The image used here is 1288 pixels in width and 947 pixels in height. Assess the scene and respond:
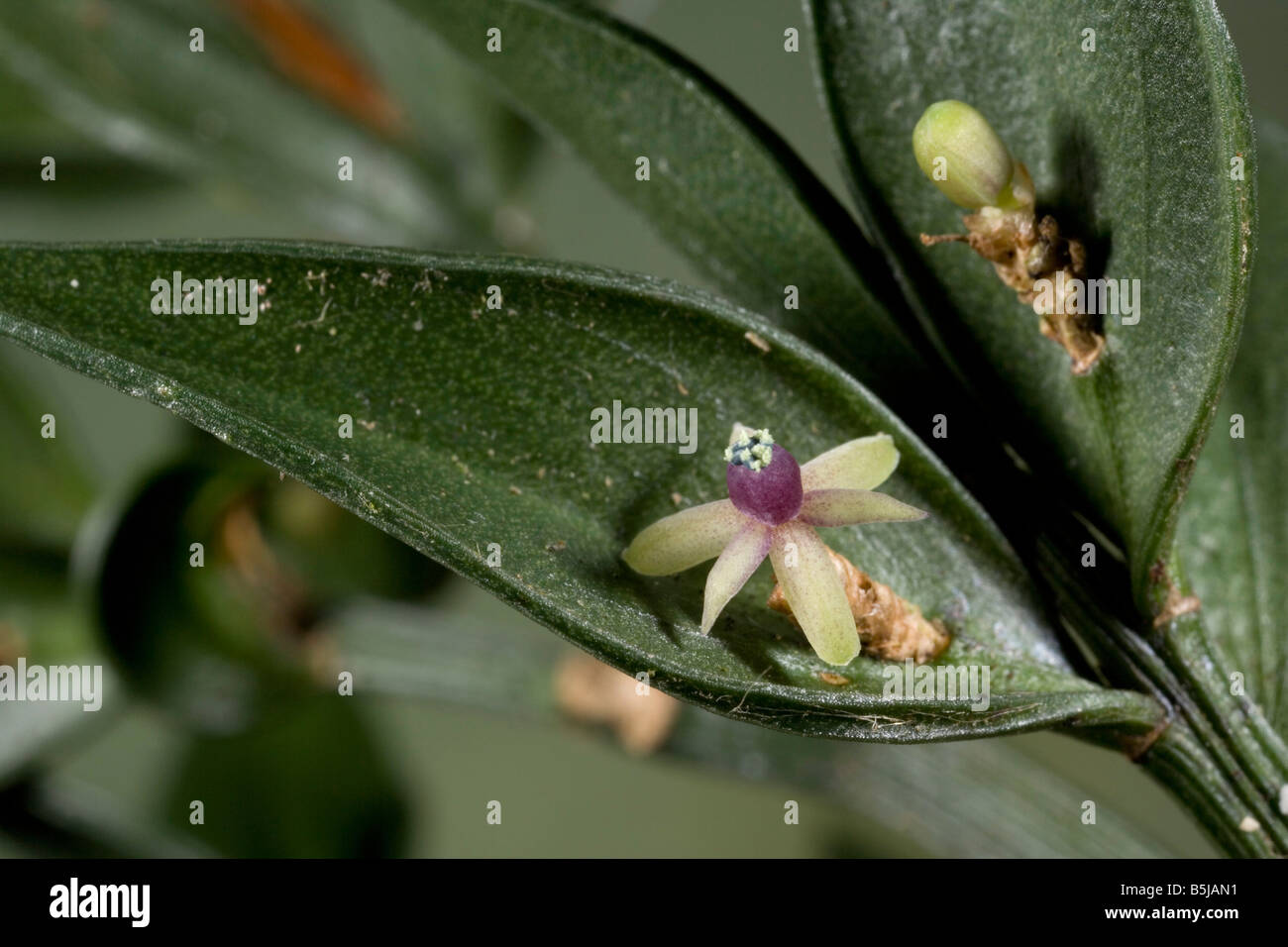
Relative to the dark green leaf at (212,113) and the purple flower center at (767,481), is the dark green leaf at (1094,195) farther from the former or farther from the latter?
the dark green leaf at (212,113)

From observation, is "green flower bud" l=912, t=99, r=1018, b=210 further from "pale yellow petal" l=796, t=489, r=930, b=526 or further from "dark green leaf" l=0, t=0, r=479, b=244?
"dark green leaf" l=0, t=0, r=479, b=244

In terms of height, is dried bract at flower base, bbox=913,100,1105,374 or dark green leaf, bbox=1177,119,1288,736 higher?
dried bract at flower base, bbox=913,100,1105,374

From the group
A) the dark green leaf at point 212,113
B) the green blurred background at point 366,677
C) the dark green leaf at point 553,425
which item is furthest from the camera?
the dark green leaf at point 212,113

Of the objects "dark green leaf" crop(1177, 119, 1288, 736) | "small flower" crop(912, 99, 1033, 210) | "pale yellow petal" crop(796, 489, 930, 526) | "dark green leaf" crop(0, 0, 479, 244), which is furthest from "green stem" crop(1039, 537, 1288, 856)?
"dark green leaf" crop(0, 0, 479, 244)

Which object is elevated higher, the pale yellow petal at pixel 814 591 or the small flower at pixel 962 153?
the small flower at pixel 962 153

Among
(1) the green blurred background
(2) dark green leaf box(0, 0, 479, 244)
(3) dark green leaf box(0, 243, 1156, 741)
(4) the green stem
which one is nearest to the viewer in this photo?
(3) dark green leaf box(0, 243, 1156, 741)

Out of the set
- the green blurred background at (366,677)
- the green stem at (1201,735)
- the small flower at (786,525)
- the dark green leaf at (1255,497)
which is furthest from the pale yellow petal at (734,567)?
the green blurred background at (366,677)

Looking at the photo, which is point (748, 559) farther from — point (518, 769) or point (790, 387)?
point (518, 769)
